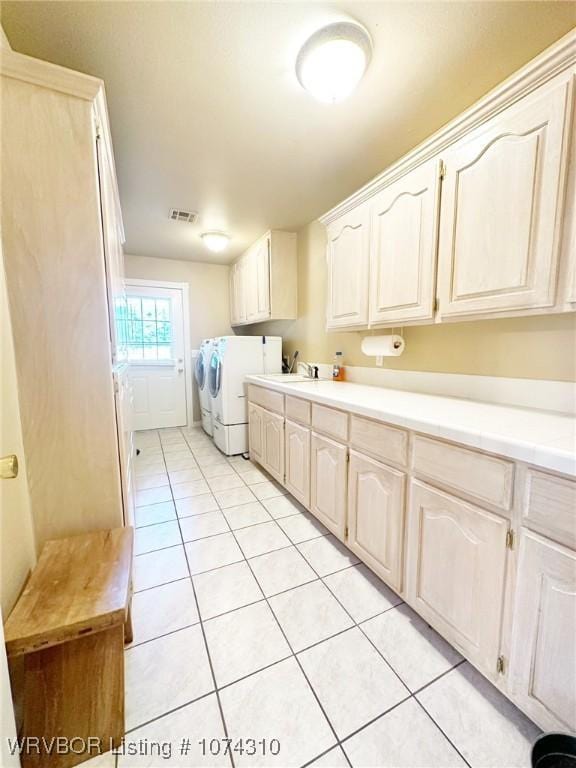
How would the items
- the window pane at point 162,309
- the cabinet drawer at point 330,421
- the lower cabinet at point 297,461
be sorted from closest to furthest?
the cabinet drawer at point 330,421, the lower cabinet at point 297,461, the window pane at point 162,309

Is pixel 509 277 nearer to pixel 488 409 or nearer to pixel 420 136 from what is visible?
pixel 488 409

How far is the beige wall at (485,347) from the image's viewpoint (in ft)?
4.17

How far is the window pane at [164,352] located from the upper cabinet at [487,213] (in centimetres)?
317

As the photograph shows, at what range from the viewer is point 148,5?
1.05m

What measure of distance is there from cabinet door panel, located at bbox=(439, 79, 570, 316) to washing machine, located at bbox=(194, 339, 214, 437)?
259 cm

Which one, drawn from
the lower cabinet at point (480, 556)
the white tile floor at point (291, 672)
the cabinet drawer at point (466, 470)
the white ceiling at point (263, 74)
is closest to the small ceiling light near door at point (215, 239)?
the white ceiling at point (263, 74)

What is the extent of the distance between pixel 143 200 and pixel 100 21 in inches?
56.7

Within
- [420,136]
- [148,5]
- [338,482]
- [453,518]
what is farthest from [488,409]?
[148,5]

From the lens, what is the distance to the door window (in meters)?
3.98

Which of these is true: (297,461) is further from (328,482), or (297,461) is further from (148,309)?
(148,309)

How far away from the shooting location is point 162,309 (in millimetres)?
4113

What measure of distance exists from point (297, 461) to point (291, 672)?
3.80ft

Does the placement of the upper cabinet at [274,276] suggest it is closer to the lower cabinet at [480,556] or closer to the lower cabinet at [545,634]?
the lower cabinet at [480,556]

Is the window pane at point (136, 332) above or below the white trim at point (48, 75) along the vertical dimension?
below
